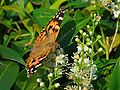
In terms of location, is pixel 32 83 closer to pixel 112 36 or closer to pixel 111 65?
pixel 111 65

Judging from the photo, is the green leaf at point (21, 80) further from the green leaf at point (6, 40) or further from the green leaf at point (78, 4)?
the green leaf at point (78, 4)

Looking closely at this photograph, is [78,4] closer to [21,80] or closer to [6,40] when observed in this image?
[6,40]

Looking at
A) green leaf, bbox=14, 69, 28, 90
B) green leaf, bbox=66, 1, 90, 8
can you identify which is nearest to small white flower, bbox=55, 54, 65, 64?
green leaf, bbox=14, 69, 28, 90

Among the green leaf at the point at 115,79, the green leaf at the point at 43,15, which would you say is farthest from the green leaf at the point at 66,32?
the green leaf at the point at 115,79

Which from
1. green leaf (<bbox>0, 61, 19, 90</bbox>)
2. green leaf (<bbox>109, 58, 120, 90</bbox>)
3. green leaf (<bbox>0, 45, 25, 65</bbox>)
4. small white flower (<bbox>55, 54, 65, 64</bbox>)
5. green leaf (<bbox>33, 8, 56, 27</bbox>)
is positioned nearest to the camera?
green leaf (<bbox>109, 58, 120, 90</bbox>)

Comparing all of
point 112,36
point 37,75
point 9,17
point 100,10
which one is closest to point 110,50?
point 112,36

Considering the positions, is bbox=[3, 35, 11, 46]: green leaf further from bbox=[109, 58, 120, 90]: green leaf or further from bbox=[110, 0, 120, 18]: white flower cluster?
bbox=[109, 58, 120, 90]: green leaf

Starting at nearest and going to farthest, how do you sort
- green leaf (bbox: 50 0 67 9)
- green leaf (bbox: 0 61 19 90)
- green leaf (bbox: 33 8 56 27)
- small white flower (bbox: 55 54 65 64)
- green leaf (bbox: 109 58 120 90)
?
green leaf (bbox: 109 58 120 90), small white flower (bbox: 55 54 65 64), green leaf (bbox: 0 61 19 90), green leaf (bbox: 33 8 56 27), green leaf (bbox: 50 0 67 9)
